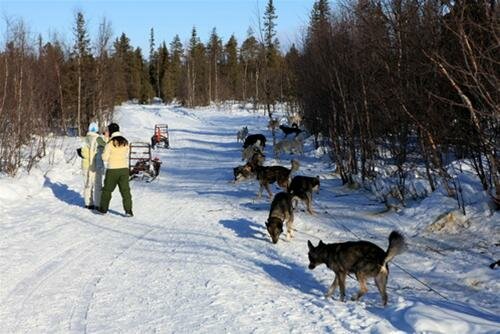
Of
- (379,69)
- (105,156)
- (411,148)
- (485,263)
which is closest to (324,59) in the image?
(379,69)

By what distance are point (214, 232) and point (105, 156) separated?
10.4 feet

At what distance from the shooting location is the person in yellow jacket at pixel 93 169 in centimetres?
1214

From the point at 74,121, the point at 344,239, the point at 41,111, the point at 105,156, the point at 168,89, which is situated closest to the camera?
the point at 344,239

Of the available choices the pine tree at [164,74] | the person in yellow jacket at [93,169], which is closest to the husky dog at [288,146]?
the person in yellow jacket at [93,169]

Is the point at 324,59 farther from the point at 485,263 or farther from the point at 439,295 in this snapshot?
the point at 439,295

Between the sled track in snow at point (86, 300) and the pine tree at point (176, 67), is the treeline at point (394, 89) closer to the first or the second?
the sled track in snow at point (86, 300)

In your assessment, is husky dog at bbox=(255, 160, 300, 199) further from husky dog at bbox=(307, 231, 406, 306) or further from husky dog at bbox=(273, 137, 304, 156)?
husky dog at bbox=(273, 137, 304, 156)

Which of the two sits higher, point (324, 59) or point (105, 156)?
point (324, 59)

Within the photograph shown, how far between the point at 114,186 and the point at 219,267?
482cm

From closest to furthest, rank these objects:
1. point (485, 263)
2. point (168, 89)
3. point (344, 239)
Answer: point (485, 263)
point (344, 239)
point (168, 89)

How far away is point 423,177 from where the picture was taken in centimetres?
1161

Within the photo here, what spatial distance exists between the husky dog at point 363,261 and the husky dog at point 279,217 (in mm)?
2219

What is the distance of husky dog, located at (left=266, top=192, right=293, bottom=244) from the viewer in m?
9.09

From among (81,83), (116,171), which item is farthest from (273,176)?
(81,83)
